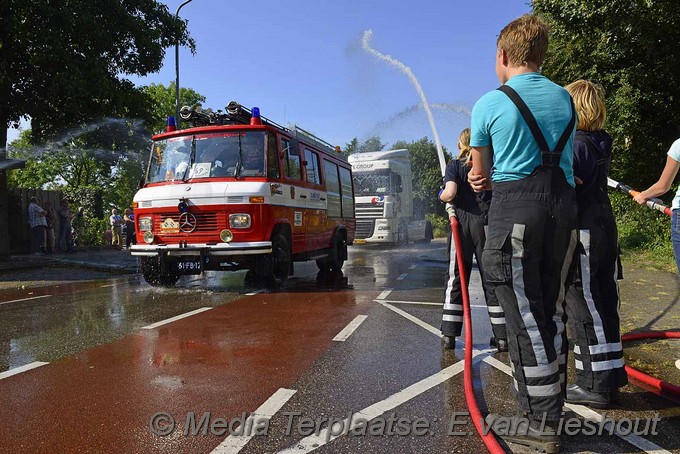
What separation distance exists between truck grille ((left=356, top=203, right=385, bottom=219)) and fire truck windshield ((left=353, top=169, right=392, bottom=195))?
2.18 feet

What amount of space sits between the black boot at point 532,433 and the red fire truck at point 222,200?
18.3ft

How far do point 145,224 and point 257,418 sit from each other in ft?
20.6

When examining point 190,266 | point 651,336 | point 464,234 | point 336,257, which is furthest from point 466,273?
point 336,257

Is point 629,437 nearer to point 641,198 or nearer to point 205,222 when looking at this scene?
point 641,198

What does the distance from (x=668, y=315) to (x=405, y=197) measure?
16184 mm

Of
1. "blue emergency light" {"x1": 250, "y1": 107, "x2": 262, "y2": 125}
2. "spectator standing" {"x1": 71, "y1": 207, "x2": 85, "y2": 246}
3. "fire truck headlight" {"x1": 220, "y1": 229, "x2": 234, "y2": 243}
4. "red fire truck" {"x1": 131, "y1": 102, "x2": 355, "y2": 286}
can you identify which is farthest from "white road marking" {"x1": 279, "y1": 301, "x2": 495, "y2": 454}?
"spectator standing" {"x1": 71, "y1": 207, "x2": 85, "y2": 246}

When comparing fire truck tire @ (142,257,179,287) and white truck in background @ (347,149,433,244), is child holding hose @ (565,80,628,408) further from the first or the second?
white truck in background @ (347,149,433,244)

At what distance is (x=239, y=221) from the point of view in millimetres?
8062

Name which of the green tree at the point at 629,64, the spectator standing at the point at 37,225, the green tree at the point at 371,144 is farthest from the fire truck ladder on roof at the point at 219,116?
the green tree at the point at 371,144

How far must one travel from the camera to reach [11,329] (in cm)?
586

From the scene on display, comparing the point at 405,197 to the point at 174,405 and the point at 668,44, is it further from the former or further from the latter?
the point at 174,405

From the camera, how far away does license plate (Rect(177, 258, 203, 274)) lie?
815cm

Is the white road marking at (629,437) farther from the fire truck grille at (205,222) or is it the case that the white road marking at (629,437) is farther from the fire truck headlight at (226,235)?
the fire truck grille at (205,222)

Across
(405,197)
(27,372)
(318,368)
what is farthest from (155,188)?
→ (405,197)
